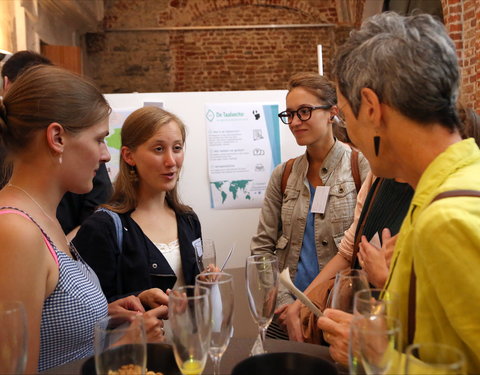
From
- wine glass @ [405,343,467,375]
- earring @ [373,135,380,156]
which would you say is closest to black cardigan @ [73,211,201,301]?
earring @ [373,135,380,156]

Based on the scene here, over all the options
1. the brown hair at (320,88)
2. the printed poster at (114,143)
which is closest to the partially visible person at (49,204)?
the brown hair at (320,88)

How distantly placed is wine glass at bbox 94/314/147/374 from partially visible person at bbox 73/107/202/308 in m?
1.14

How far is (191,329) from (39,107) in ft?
2.94

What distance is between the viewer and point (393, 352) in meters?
0.88

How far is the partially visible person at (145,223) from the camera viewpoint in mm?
2166

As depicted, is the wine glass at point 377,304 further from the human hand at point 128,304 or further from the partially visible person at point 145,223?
the partially visible person at point 145,223

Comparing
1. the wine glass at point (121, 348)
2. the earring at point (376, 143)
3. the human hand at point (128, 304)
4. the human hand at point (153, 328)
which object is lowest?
the human hand at point (128, 304)

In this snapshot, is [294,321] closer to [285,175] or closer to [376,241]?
[376,241]

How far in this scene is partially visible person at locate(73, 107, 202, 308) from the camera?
2.17 metres

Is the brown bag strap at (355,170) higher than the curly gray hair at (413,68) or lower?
lower

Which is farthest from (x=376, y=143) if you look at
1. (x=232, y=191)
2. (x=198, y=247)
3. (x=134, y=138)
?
(x=232, y=191)

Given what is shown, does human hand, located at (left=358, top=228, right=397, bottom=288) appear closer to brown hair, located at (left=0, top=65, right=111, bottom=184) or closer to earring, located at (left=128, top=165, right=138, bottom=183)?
brown hair, located at (left=0, top=65, right=111, bottom=184)

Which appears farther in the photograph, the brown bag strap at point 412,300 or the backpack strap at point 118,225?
the backpack strap at point 118,225

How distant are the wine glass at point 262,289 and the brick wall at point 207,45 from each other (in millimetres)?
7550
